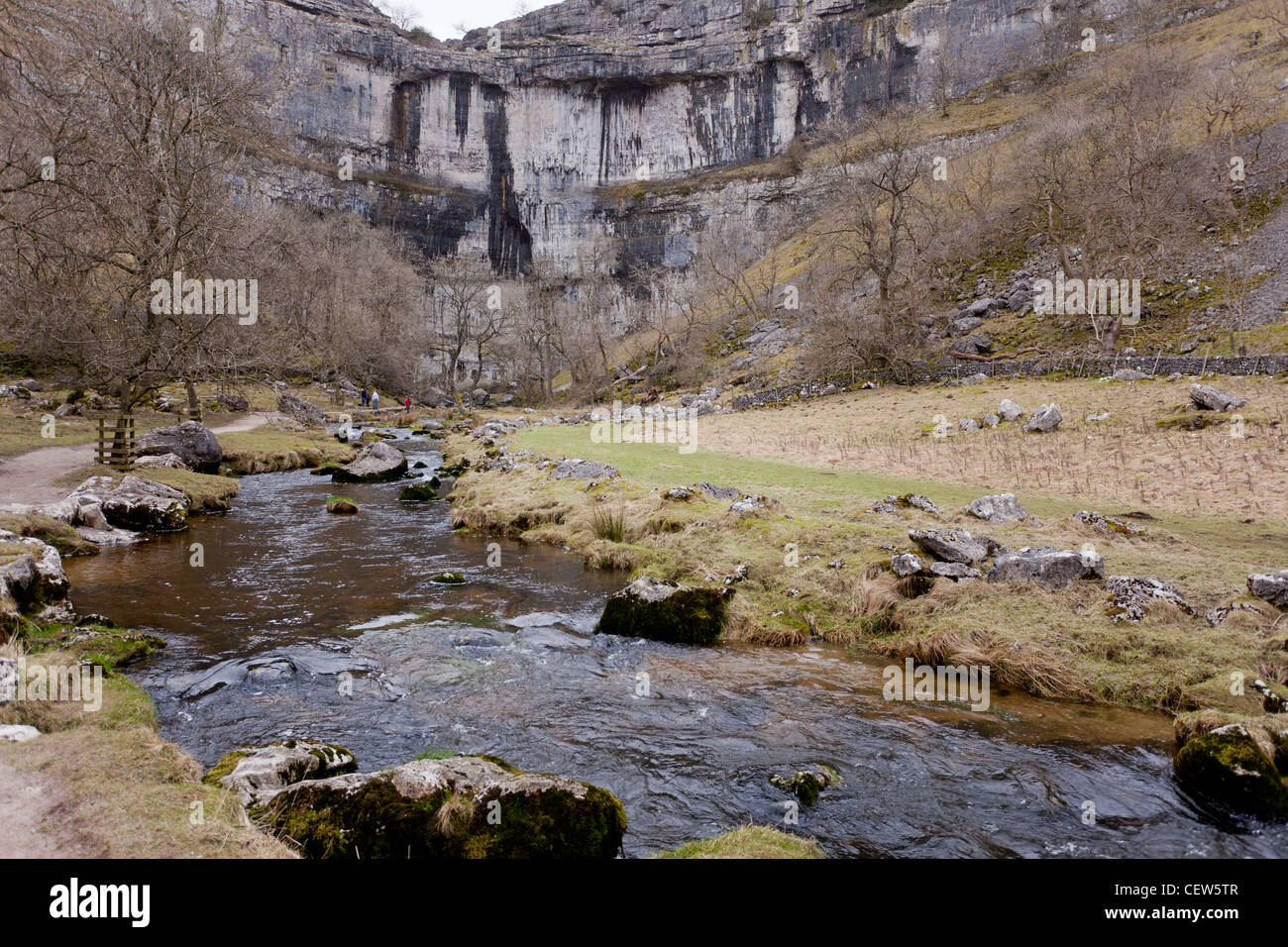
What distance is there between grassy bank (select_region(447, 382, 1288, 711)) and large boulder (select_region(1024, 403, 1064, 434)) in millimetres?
3983

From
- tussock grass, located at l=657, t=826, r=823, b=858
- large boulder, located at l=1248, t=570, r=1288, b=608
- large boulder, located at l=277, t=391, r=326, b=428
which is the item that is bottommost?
tussock grass, located at l=657, t=826, r=823, b=858

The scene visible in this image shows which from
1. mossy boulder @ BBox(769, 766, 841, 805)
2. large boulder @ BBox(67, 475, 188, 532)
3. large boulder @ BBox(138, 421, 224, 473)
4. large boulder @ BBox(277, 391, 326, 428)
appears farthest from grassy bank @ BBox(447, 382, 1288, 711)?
large boulder @ BBox(277, 391, 326, 428)

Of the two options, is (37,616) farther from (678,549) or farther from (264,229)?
(264,229)

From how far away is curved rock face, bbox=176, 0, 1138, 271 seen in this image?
94.2 metres

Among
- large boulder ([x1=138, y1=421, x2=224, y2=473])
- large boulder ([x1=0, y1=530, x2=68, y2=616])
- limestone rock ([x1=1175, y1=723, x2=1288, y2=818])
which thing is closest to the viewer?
limestone rock ([x1=1175, y1=723, x2=1288, y2=818])

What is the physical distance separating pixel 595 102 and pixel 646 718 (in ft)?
382

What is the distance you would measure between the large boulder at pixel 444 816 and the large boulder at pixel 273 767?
13.2 inches

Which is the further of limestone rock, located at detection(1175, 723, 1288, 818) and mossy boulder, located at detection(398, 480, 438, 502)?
mossy boulder, located at detection(398, 480, 438, 502)

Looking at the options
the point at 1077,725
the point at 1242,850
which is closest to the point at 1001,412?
the point at 1077,725

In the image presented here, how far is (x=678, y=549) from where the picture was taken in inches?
531

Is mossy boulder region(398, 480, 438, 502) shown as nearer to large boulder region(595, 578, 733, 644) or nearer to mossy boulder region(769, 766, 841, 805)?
large boulder region(595, 578, 733, 644)

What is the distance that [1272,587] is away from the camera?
8.56 metres

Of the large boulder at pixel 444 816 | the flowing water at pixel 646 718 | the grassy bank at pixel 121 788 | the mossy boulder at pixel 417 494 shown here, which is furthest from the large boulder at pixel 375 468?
the large boulder at pixel 444 816
